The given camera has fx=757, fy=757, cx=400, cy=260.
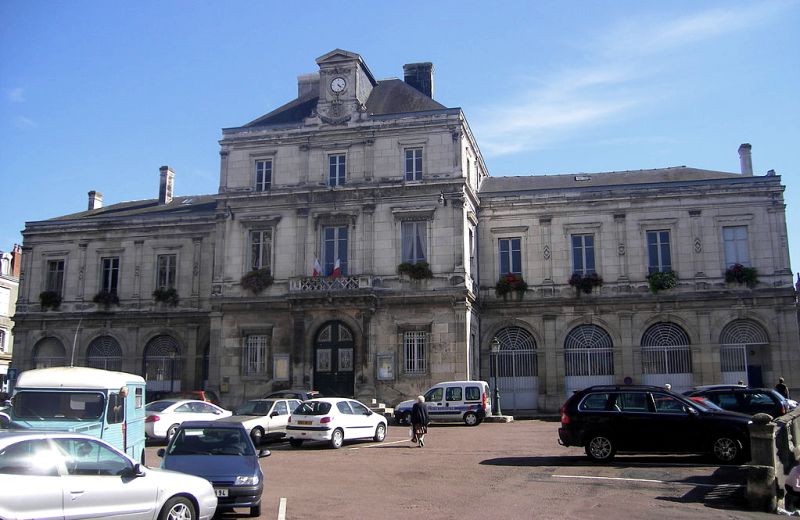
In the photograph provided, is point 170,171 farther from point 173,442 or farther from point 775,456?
point 775,456

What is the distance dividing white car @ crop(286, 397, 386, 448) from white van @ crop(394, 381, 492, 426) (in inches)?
241

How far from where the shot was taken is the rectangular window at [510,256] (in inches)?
1457

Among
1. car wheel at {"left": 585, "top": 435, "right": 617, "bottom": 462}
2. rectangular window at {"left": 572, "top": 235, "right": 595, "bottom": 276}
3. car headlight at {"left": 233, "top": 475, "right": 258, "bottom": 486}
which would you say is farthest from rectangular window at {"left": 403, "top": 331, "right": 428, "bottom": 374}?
car headlight at {"left": 233, "top": 475, "right": 258, "bottom": 486}

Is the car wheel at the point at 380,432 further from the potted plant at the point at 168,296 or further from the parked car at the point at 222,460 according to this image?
the potted plant at the point at 168,296

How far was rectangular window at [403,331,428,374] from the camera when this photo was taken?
3291cm

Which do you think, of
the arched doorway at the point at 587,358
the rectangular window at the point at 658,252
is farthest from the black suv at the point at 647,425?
the rectangular window at the point at 658,252

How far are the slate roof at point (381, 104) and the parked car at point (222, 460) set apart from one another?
24.3 meters

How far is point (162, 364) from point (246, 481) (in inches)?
1203

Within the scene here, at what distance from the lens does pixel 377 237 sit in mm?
33906

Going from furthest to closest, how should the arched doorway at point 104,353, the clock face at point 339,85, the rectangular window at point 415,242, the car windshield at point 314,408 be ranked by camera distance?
1. the arched doorway at point 104,353
2. the clock face at point 339,85
3. the rectangular window at point 415,242
4. the car windshield at point 314,408

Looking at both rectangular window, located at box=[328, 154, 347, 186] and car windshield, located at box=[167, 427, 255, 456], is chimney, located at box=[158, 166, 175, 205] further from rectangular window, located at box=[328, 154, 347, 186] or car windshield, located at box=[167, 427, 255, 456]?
car windshield, located at box=[167, 427, 255, 456]

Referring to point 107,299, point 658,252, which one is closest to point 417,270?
point 658,252

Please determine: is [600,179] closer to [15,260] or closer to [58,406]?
[58,406]

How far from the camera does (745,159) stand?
39.0 metres
